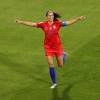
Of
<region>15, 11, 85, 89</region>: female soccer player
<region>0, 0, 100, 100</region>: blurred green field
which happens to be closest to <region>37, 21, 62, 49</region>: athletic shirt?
<region>15, 11, 85, 89</region>: female soccer player

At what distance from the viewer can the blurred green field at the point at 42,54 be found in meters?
12.4

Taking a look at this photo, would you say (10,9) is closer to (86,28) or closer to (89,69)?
(86,28)

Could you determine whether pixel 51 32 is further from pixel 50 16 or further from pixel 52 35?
pixel 50 16

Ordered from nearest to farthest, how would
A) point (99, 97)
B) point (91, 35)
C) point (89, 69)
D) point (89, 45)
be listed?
point (99, 97)
point (89, 69)
point (89, 45)
point (91, 35)

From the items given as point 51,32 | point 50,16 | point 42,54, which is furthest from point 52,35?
point 42,54

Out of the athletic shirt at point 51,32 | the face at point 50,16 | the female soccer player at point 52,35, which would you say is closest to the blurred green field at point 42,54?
the female soccer player at point 52,35

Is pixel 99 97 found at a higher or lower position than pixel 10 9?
lower

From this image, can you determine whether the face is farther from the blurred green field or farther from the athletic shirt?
the blurred green field

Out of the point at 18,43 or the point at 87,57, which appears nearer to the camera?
the point at 87,57

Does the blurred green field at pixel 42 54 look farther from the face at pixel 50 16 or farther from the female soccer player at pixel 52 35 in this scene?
the face at pixel 50 16

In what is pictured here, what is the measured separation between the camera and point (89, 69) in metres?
13.9

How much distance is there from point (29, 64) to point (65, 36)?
3388 millimetres

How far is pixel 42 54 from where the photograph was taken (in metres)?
15.8

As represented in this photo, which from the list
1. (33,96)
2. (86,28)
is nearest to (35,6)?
(86,28)
